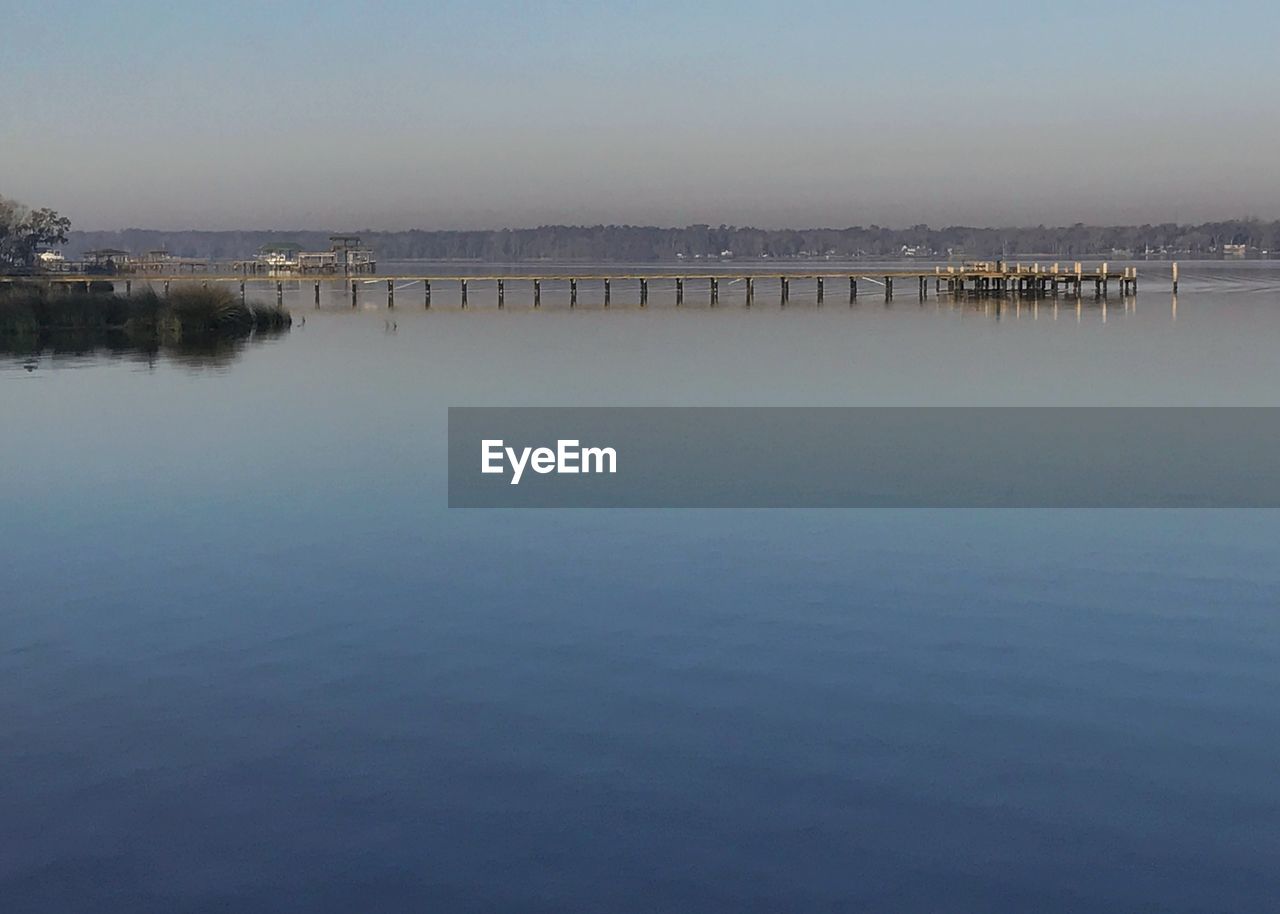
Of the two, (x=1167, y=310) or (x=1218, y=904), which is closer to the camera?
(x=1218, y=904)

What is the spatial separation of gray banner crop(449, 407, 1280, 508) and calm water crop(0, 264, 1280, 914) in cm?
143

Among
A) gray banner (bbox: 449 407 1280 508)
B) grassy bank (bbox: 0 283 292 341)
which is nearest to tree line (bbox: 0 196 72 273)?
grassy bank (bbox: 0 283 292 341)

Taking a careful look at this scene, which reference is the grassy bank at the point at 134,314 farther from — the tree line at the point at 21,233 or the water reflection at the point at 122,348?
the tree line at the point at 21,233

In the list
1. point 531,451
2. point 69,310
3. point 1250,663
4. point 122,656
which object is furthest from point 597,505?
point 69,310

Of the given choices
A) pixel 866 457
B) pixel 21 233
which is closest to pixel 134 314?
pixel 866 457

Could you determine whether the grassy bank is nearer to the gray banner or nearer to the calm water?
the gray banner

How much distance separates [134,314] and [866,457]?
4686 centimetres

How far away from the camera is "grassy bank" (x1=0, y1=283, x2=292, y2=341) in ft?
213

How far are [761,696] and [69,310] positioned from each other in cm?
6091

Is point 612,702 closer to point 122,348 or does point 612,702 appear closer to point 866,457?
point 866,457

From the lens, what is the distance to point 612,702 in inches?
522

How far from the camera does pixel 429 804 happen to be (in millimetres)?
10820

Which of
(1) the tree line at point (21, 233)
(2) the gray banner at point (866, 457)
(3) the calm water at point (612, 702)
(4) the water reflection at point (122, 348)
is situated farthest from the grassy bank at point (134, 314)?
(1) the tree line at point (21, 233)

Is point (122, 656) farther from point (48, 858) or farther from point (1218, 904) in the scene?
point (1218, 904)
